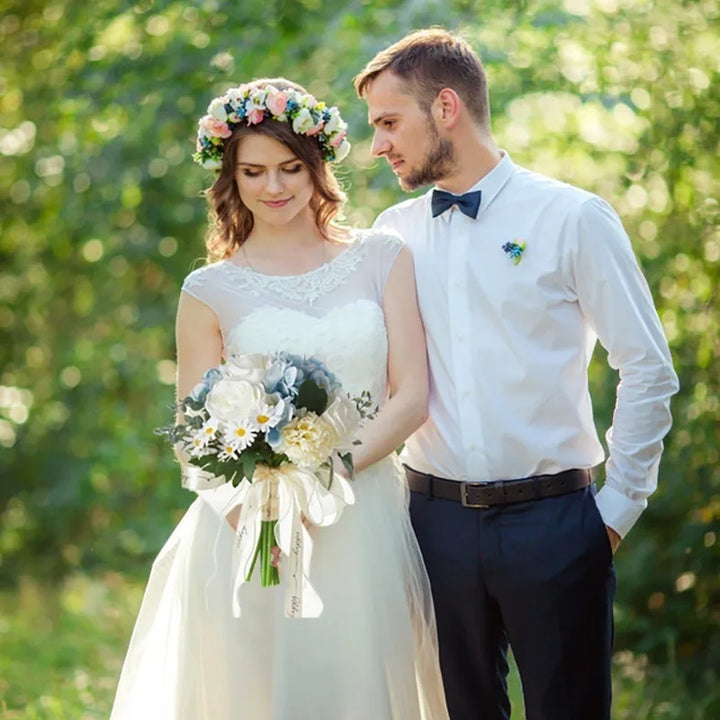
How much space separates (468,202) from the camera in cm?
334

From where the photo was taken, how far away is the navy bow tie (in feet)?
11.0

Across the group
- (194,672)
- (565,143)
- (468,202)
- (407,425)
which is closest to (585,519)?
(407,425)

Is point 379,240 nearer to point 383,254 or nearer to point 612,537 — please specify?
point 383,254

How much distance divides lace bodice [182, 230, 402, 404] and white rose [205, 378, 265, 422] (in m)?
0.51

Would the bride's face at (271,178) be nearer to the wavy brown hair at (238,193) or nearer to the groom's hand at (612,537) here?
the wavy brown hair at (238,193)

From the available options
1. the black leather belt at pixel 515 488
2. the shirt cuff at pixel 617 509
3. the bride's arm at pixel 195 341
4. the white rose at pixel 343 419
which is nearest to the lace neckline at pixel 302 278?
the bride's arm at pixel 195 341

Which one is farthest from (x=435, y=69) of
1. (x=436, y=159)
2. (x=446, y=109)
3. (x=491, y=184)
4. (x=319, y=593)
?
(x=319, y=593)

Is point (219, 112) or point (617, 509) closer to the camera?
point (617, 509)

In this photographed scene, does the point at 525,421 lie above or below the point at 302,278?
below

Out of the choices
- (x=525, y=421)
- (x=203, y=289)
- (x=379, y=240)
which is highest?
(x=379, y=240)

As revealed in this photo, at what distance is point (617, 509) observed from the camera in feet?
10.6

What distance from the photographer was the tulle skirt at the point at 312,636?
10.5 feet

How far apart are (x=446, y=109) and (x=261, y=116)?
0.51m

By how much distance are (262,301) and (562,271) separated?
83 centimetres
